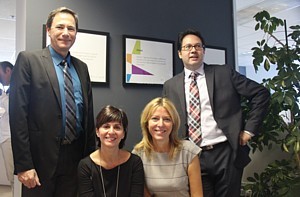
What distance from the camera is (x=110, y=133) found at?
1.81 meters

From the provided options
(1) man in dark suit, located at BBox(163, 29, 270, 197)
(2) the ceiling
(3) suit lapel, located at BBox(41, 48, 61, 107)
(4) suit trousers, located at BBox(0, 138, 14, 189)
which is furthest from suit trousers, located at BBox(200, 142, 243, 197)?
(2) the ceiling

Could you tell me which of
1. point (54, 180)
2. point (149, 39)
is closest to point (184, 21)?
point (149, 39)

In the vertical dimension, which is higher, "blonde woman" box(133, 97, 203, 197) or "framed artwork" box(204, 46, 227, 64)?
"framed artwork" box(204, 46, 227, 64)

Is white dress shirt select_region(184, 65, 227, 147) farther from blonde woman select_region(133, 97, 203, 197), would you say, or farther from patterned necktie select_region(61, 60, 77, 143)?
patterned necktie select_region(61, 60, 77, 143)

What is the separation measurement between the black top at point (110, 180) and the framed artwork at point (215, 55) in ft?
5.00

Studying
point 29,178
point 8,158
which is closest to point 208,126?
point 29,178

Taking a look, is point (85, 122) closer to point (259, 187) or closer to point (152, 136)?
point (152, 136)

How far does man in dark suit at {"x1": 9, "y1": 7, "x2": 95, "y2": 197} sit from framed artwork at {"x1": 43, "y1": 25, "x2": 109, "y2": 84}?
0.48 meters

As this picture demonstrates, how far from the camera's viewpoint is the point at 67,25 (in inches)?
74.8

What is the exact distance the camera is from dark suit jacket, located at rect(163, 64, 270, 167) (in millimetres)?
2080

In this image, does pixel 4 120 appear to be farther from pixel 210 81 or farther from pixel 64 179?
pixel 210 81

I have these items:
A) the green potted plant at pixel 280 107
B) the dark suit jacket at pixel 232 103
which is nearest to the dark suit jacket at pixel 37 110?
the dark suit jacket at pixel 232 103

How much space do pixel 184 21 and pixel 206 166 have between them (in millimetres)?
1443

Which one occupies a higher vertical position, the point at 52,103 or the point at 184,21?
the point at 184,21
